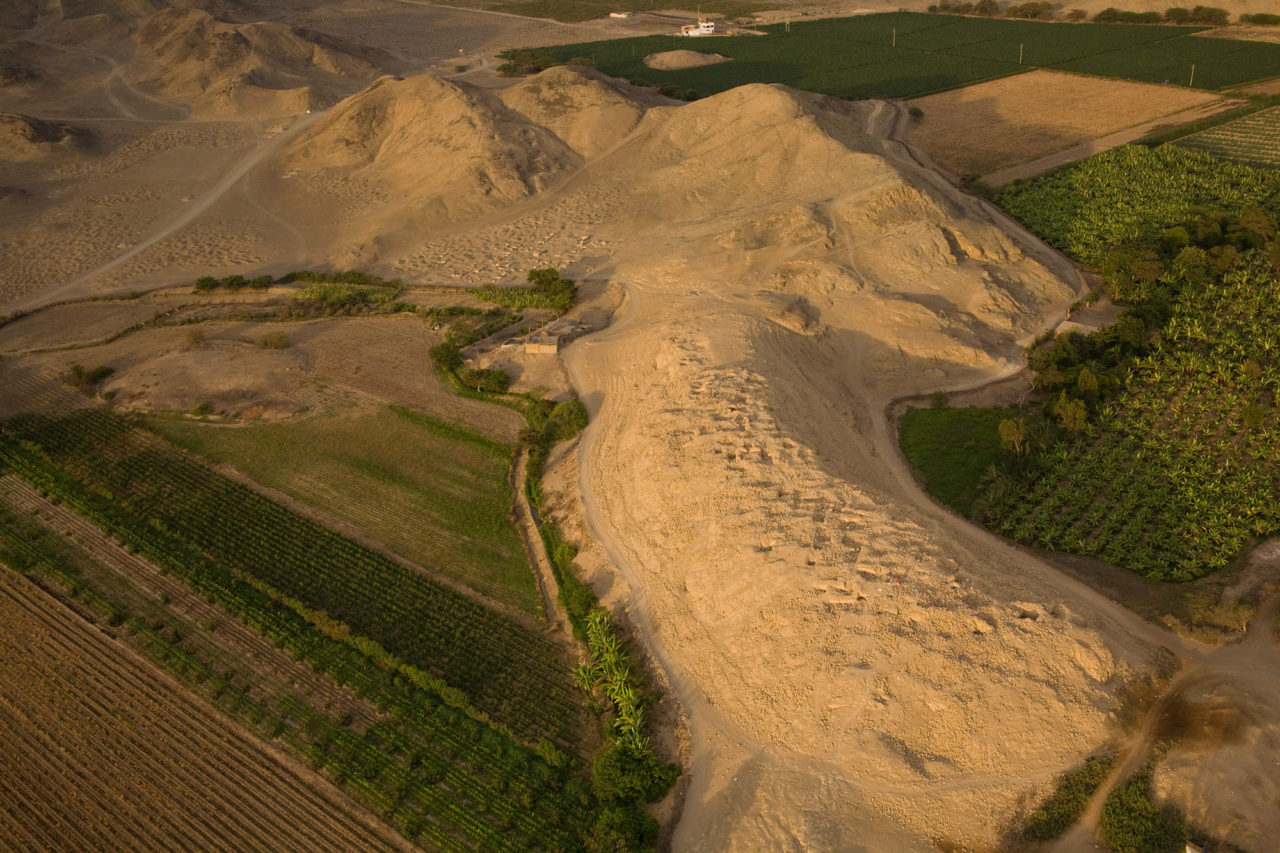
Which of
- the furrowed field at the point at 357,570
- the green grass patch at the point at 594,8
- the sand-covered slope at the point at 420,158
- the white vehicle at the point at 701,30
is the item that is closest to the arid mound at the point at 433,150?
the sand-covered slope at the point at 420,158

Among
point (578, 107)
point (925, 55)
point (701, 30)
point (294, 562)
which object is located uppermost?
point (701, 30)

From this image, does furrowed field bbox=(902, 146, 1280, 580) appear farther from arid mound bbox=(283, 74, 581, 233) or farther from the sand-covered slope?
the sand-covered slope

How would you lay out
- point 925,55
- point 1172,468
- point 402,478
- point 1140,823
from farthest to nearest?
point 925,55 < point 402,478 < point 1172,468 < point 1140,823

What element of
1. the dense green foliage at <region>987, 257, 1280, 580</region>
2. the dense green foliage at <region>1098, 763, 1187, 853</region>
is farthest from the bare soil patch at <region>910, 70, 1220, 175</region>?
the dense green foliage at <region>1098, 763, 1187, 853</region>

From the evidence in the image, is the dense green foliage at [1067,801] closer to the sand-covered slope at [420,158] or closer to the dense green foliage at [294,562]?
the dense green foliage at [294,562]

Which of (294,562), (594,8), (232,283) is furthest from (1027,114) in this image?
(594,8)

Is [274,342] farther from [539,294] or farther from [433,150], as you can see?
[433,150]
